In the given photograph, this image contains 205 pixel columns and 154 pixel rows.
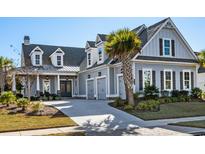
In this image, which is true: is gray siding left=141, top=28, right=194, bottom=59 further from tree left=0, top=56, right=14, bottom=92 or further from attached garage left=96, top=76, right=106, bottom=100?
tree left=0, top=56, right=14, bottom=92

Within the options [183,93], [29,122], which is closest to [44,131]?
[29,122]

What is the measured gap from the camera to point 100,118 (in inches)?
536

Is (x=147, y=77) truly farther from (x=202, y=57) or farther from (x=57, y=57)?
(x=57, y=57)

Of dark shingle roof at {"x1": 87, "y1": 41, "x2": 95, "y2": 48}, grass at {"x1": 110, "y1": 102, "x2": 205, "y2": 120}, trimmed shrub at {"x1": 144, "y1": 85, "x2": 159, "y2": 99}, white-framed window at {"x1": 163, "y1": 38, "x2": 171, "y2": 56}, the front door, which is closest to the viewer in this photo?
grass at {"x1": 110, "y1": 102, "x2": 205, "y2": 120}

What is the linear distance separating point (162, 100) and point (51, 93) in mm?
11331

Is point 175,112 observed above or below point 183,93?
below

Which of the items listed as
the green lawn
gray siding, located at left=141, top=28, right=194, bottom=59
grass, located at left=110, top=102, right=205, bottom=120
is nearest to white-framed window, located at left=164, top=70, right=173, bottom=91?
gray siding, located at left=141, top=28, right=194, bottom=59

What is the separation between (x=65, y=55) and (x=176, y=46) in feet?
36.7

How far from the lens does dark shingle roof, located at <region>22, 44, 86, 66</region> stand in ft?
88.6

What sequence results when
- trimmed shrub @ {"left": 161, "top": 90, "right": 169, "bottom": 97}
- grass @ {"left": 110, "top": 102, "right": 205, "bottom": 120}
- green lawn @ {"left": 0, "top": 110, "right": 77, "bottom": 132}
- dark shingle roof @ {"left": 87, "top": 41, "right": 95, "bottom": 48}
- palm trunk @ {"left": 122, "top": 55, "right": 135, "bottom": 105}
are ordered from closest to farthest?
green lawn @ {"left": 0, "top": 110, "right": 77, "bottom": 132}
grass @ {"left": 110, "top": 102, "right": 205, "bottom": 120}
palm trunk @ {"left": 122, "top": 55, "right": 135, "bottom": 105}
trimmed shrub @ {"left": 161, "top": 90, "right": 169, "bottom": 97}
dark shingle roof @ {"left": 87, "top": 41, "right": 95, "bottom": 48}

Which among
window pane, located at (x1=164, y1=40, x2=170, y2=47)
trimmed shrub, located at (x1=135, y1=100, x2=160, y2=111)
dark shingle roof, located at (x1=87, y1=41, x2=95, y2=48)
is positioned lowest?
trimmed shrub, located at (x1=135, y1=100, x2=160, y2=111)

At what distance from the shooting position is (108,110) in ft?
51.8

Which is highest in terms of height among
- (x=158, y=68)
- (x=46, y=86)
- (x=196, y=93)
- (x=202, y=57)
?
(x=202, y=57)
